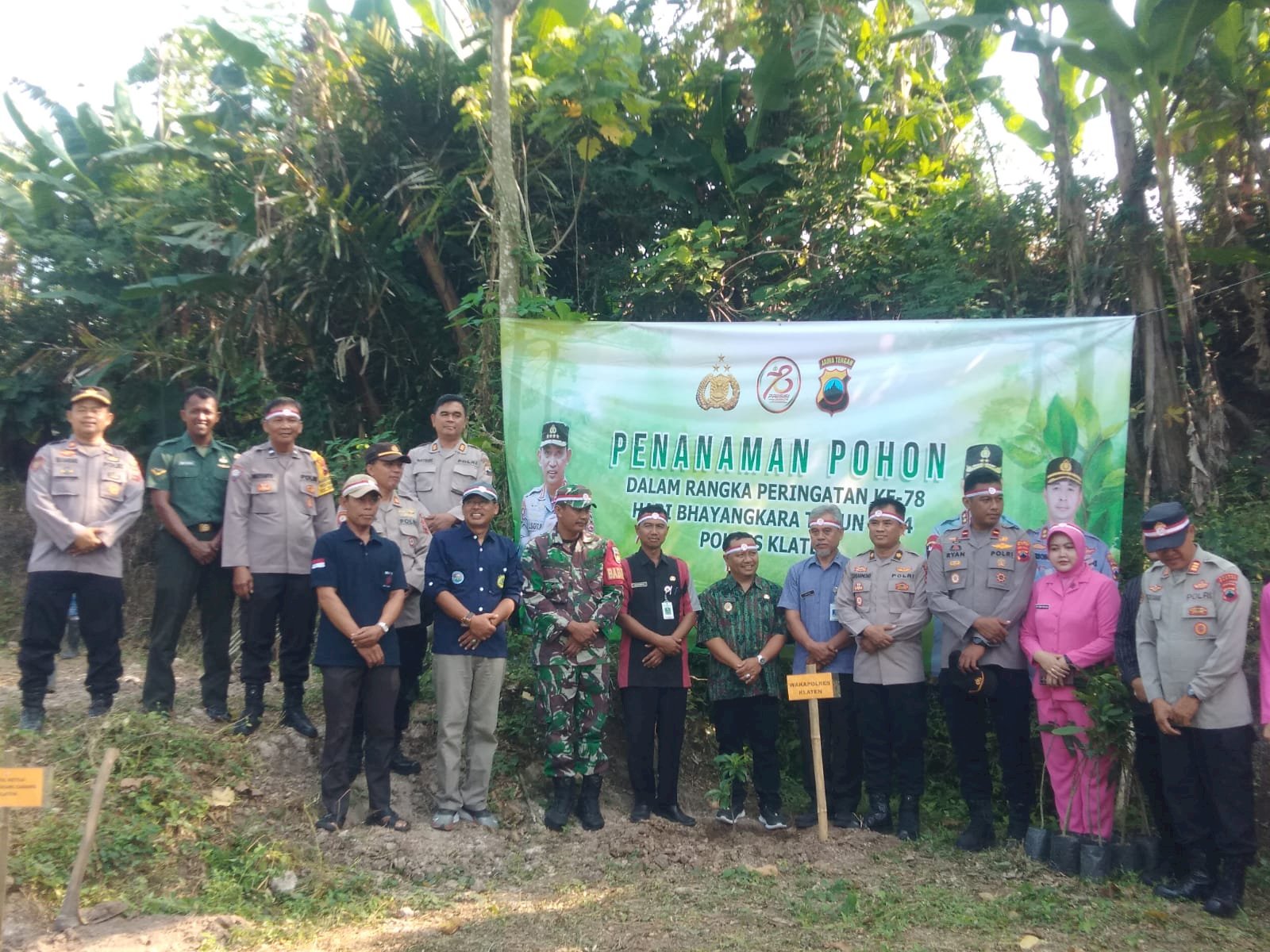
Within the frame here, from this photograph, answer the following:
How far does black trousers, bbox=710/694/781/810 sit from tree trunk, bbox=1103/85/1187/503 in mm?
2554

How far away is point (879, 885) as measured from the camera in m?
4.48

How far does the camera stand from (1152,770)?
4.67 metres

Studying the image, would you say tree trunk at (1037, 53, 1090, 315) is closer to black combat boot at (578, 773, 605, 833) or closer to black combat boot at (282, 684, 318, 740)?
black combat boot at (578, 773, 605, 833)

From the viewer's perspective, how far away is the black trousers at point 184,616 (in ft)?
16.9

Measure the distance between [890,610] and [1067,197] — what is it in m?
3.47

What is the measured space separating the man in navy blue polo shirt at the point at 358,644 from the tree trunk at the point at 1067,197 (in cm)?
474

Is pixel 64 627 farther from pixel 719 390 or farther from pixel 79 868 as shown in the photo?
pixel 719 390

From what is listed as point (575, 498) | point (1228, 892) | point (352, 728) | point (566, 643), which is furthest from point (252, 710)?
point (1228, 892)

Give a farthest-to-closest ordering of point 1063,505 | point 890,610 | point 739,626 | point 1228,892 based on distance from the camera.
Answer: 1. point 739,626
2. point 1063,505
3. point 890,610
4. point 1228,892

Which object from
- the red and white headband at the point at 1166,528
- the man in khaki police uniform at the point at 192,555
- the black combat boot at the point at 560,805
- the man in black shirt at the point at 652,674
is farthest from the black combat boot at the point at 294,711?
the red and white headband at the point at 1166,528

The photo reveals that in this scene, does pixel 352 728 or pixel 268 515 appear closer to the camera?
pixel 352 728

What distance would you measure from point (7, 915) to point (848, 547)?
4.16 metres

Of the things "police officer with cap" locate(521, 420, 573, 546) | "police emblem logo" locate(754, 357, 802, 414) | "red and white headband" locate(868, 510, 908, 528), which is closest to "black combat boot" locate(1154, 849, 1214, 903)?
"red and white headband" locate(868, 510, 908, 528)

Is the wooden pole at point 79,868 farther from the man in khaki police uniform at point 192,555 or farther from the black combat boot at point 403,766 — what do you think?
the black combat boot at point 403,766
